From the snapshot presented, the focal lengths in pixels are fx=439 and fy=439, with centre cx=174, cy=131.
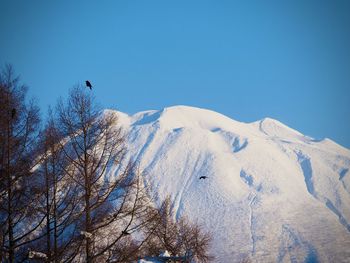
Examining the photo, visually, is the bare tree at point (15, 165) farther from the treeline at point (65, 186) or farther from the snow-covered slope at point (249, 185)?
the snow-covered slope at point (249, 185)

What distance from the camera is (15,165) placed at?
11.8 metres

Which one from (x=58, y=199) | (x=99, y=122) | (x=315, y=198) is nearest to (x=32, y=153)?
(x=58, y=199)

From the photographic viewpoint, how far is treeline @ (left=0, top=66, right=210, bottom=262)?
11.6m

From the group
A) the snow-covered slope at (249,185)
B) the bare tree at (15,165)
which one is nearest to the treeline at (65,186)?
the bare tree at (15,165)

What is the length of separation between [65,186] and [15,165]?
148 centimetres

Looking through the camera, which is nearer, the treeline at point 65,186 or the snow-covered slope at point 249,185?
the treeline at point 65,186

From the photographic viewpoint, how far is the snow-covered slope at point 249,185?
4117 inches

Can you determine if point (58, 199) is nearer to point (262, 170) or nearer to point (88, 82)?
point (88, 82)

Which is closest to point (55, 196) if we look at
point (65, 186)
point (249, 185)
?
point (65, 186)

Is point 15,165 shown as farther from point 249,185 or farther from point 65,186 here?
point 249,185

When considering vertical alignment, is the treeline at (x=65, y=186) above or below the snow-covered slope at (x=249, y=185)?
below

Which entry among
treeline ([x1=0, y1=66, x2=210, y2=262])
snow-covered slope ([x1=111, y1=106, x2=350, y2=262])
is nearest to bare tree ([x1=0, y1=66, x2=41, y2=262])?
treeline ([x1=0, y1=66, x2=210, y2=262])

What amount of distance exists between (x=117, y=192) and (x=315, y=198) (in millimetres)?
133585

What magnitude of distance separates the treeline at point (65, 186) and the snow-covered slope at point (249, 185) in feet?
255
